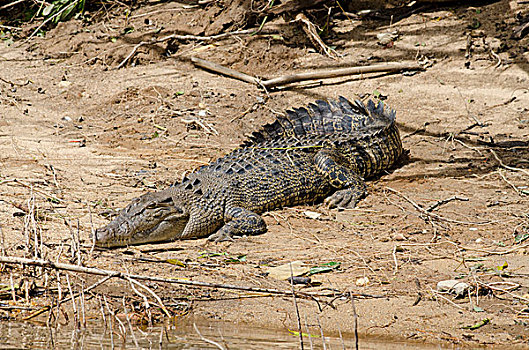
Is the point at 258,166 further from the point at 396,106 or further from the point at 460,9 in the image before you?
the point at 460,9

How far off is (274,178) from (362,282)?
2030mm

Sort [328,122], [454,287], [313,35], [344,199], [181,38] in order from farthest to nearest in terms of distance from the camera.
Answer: [181,38] → [313,35] → [328,122] → [344,199] → [454,287]

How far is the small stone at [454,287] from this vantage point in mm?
4265

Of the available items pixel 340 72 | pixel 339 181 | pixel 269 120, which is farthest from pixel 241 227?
pixel 340 72

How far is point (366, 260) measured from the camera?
4996 mm

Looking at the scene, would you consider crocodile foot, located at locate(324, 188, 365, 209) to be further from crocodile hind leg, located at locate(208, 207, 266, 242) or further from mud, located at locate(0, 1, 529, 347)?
crocodile hind leg, located at locate(208, 207, 266, 242)

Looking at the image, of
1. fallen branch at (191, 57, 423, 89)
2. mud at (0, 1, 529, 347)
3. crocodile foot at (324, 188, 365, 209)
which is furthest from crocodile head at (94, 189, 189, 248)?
fallen branch at (191, 57, 423, 89)

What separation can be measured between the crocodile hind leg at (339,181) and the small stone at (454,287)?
7.04ft

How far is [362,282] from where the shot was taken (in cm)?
456

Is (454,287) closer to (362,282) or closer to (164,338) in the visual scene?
(362,282)

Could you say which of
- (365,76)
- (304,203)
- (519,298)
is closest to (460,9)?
(365,76)

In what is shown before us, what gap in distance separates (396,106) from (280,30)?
103 inches

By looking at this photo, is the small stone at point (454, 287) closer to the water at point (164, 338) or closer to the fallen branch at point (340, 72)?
the water at point (164, 338)

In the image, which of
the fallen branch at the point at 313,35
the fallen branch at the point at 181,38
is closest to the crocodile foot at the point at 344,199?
the fallen branch at the point at 313,35
